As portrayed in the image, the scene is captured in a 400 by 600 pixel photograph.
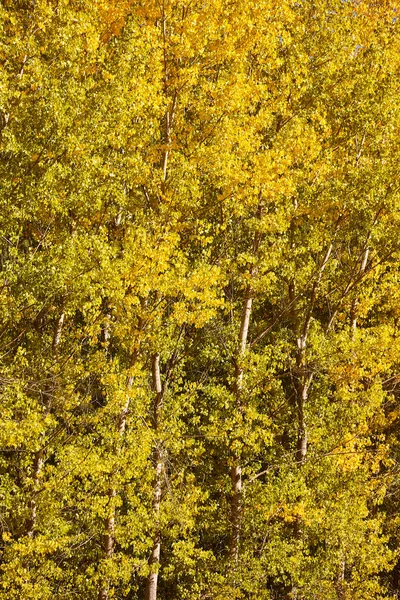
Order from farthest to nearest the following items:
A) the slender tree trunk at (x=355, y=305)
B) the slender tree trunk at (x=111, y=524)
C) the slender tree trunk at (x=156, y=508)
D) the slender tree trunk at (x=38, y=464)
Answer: the slender tree trunk at (x=355, y=305) → the slender tree trunk at (x=156, y=508) → the slender tree trunk at (x=111, y=524) → the slender tree trunk at (x=38, y=464)

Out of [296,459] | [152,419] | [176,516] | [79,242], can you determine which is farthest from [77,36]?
[296,459]

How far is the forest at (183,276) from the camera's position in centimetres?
1327

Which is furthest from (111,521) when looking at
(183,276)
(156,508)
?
(183,276)

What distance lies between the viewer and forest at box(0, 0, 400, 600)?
43.5ft

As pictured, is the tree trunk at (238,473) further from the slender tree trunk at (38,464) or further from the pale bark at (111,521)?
the slender tree trunk at (38,464)

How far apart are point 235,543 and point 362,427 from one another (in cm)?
448

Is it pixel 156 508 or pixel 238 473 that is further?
pixel 238 473

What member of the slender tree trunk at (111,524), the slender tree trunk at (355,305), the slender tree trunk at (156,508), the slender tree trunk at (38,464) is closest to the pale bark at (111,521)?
the slender tree trunk at (111,524)

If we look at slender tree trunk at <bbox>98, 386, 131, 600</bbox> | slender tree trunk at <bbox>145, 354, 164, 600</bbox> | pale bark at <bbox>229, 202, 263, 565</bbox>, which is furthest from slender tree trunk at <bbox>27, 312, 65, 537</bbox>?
pale bark at <bbox>229, 202, 263, 565</bbox>

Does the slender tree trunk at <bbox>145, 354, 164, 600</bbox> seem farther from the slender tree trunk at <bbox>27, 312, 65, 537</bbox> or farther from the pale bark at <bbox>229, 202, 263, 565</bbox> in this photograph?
the slender tree trunk at <bbox>27, 312, 65, 537</bbox>

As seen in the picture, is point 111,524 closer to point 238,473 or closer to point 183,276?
point 238,473

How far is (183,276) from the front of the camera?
46.6 feet

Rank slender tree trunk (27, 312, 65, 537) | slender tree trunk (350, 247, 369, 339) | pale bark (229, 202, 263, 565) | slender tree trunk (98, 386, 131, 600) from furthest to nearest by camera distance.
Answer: slender tree trunk (350, 247, 369, 339) < pale bark (229, 202, 263, 565) < slender tree trunk (98, 386, 131, 600) < slender tree trunk (27, 312, 65, 537)

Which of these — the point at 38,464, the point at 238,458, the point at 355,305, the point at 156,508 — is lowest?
the point at 156,508
